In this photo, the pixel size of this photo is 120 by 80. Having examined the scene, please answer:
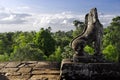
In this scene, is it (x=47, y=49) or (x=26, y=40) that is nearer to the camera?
(x=47, y=49)

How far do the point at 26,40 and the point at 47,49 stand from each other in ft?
21.2

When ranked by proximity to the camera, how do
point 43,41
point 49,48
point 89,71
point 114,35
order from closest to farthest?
point 89,71, point 43,41, point 49,48, point 114,35

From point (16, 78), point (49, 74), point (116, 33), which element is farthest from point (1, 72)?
point (116, 33)

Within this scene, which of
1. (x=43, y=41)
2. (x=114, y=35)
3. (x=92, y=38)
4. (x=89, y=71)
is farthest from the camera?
(x=114, y=35)

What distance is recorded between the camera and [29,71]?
7137mm

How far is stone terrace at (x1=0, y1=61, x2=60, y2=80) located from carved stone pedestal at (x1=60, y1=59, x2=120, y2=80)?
26.6 inches

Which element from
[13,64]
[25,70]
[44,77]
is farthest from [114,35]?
[44,77]

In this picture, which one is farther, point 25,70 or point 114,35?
point 114,35

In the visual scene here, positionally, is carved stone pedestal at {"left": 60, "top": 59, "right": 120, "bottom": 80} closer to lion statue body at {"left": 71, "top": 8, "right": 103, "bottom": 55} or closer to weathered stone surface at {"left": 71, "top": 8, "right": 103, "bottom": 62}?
weathered stone surface at {"left": 71, "top": 8, "right": 103, "bottom": 62}

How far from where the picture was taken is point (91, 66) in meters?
5.89

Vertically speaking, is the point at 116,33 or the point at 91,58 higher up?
the point at 91,58

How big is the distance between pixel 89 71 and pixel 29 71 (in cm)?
177

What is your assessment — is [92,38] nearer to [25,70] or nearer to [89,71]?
[89,71]

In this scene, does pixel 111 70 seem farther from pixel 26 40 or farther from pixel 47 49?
pixel 26 40
